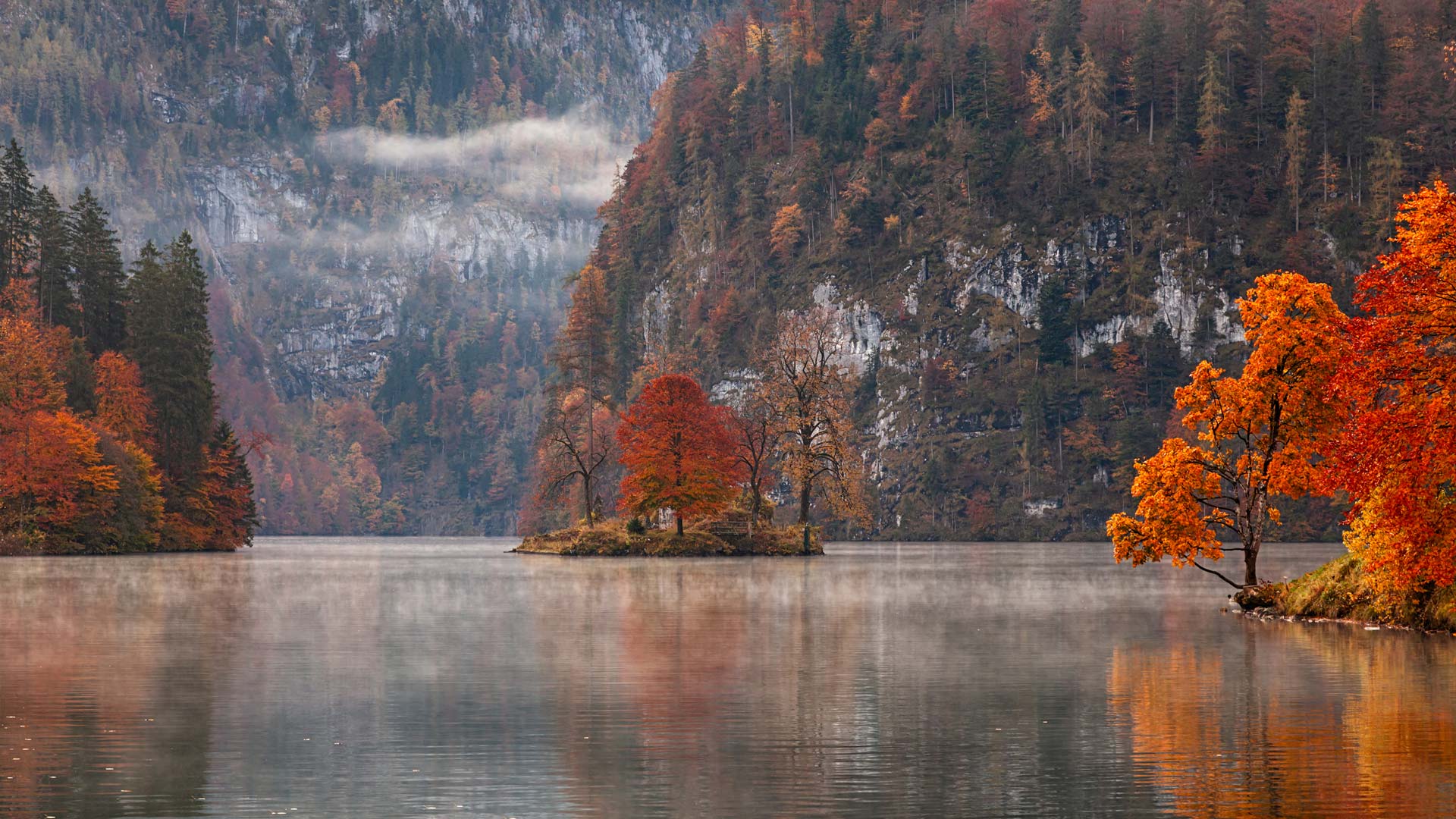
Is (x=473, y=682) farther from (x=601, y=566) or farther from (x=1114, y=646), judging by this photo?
(x=601, y=566)

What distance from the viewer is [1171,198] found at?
197125 millimetres

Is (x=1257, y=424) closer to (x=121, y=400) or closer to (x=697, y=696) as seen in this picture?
(x=697, y=696)

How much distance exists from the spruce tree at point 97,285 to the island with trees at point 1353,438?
356 ft

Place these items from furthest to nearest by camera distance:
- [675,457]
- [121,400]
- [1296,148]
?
[1296,148]
[121,400]
[675,457]

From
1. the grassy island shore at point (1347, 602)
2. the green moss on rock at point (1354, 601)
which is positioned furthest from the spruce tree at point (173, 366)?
the green moss on rock at point (1354, 601)

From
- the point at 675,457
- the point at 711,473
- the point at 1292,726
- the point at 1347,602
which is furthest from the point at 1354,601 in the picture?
the point at 675,457

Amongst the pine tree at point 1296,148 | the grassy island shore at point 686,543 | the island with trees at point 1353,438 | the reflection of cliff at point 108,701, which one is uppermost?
the pine tree at point 1296,148

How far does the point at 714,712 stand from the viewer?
2631 cm

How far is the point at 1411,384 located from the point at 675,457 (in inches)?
3156

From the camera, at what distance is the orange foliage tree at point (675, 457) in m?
116

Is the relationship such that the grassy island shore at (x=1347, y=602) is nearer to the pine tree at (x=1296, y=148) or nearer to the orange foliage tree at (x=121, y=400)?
the orange foliage tree at (x=121, y=400)

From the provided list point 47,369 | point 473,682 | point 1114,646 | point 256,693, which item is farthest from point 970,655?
point 47,369

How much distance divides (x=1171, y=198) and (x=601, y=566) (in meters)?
121

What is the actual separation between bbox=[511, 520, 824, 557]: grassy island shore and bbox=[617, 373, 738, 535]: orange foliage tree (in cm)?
131
